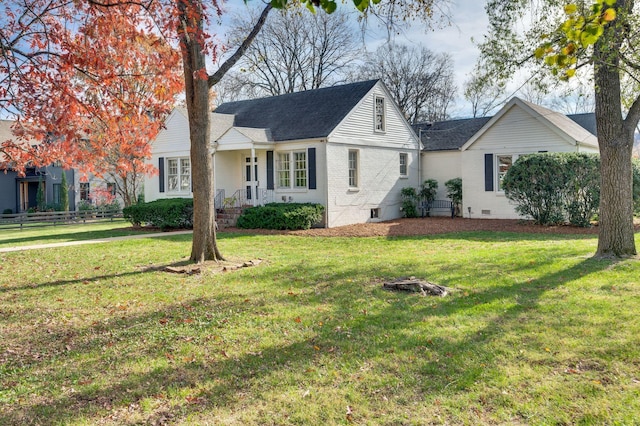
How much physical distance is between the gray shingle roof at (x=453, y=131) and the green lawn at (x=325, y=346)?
48.3 ft

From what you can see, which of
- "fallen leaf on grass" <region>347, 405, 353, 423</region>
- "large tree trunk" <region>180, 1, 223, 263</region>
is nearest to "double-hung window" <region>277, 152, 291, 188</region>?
"large tree trunk" <region>180, 1, 223, 263</region>

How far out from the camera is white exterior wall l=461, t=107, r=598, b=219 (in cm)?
1911

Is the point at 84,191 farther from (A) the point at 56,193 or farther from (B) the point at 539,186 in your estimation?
(B) the point at 539,186

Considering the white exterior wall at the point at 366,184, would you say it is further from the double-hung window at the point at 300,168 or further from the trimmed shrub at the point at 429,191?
the double-hung window at the point at 300,168

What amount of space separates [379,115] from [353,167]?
295 cm

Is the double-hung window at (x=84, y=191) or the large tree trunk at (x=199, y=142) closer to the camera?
the large tree trunk at (x=199, y=142)

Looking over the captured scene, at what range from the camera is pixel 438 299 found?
6910 mm

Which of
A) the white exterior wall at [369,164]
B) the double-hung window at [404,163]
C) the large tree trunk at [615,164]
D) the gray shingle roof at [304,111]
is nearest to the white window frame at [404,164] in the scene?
the double-hung window at [404,163]

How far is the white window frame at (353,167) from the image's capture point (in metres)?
20.2

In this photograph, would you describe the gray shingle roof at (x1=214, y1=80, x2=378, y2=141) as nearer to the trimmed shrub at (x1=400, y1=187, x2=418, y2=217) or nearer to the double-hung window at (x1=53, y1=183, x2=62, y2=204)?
the trimmed shrub at (x1=400, y1=187, x2=418, y2=217)

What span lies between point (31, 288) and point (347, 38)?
33018mm

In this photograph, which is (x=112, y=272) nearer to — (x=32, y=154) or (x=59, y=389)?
(x=32, y=154)

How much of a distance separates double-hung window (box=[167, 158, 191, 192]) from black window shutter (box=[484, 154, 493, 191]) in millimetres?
12824

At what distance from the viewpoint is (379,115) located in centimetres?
2158
